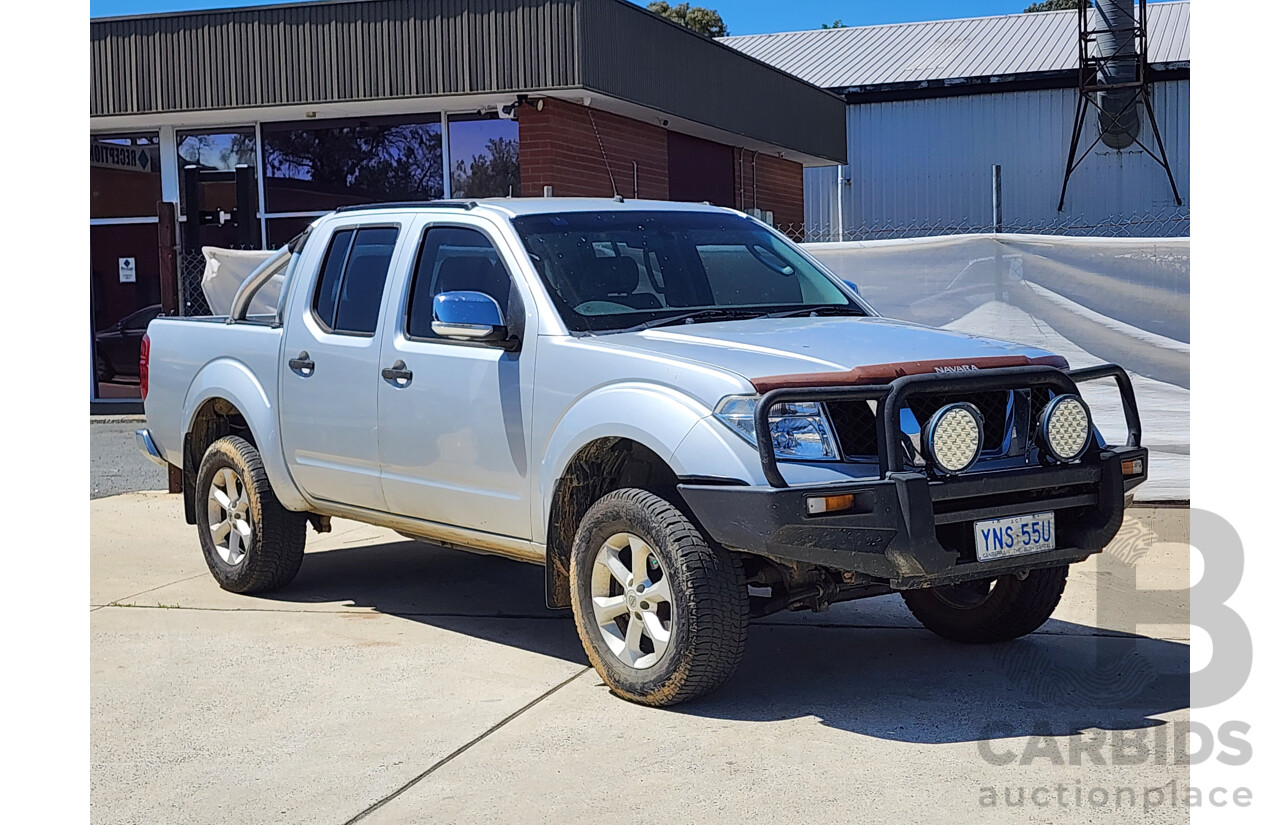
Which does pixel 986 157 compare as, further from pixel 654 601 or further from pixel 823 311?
pixel 654 601

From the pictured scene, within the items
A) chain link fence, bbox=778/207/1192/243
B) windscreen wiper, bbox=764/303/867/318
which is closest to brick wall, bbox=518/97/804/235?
windscreen wiper, bbox=764/303/867/318

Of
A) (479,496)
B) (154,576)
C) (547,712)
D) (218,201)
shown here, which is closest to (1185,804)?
(547,712)

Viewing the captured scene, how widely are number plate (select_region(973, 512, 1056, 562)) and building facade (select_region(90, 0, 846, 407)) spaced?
381 inches

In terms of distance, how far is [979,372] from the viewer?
5.05 meters

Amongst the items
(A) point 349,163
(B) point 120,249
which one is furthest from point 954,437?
(B) point 120,249

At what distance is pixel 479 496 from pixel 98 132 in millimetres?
13367

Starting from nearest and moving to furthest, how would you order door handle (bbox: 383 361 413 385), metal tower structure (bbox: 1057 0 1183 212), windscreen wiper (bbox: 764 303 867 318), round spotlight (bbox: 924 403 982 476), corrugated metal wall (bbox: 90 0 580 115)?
round spotlight (bbox: 924 403 982 476)
windscreen wiper (bbox: 764 303 867 318)
door handle (bbox: 383 361 413 385)
corrugated metal wall (bbox: 90 0 580 115)
metal tower structure (bbox: 1057 0 1183 212)

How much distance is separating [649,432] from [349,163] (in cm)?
1254

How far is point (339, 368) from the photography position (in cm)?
668

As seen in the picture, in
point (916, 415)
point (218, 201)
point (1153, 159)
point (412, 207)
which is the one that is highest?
point (1153, 159)

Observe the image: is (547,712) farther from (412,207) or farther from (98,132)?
(98,132)

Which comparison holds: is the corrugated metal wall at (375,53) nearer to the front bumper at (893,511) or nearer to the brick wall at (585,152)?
the brick wall at (585,152)

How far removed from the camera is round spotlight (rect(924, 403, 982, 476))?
4852mm

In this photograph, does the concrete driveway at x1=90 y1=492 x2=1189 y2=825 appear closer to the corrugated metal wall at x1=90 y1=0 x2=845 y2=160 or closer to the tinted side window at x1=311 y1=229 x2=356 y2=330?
the tinted side window at x1=311 y1=229 x2=356 y2=330
